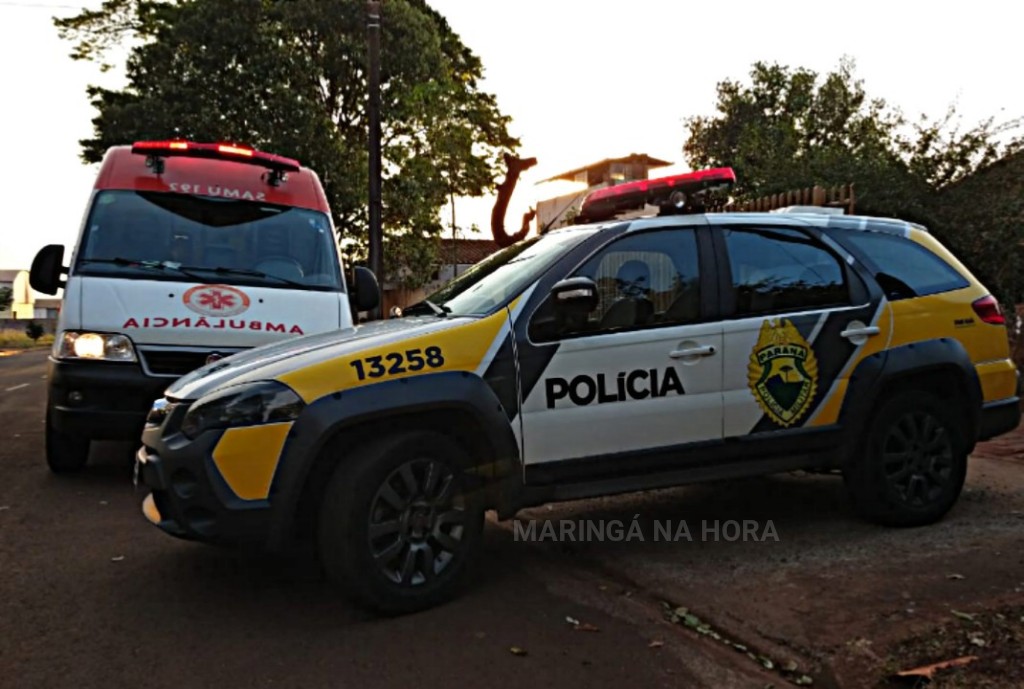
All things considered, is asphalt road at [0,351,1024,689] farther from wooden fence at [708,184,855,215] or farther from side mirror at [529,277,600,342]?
wooden fence at [708,184,855,215]

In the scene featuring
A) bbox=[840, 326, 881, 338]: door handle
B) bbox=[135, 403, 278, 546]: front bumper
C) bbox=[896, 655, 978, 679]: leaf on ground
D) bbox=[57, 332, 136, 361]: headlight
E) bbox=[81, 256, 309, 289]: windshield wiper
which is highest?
bbox=[81, 256, 309, 289]: windshield wiper

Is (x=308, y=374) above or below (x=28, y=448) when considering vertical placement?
above

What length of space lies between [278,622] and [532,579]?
49.2 inches

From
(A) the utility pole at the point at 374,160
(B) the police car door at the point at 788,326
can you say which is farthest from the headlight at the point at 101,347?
(A) the utility pole at the point at 374,160

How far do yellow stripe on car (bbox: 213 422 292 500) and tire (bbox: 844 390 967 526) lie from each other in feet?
10.3

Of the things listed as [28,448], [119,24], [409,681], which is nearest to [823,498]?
[409,681]

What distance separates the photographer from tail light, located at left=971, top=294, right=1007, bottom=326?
5430 mm

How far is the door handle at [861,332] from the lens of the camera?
5016 millimetres

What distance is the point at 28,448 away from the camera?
841cm

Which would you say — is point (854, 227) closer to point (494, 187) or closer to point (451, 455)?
point (451, 455)

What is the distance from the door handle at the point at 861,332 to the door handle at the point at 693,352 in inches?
33.9

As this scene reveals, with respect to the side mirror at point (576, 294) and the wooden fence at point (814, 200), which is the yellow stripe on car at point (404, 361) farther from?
the wooden fence at point (814, 200)

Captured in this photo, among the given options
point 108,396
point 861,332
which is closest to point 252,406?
point 108,396

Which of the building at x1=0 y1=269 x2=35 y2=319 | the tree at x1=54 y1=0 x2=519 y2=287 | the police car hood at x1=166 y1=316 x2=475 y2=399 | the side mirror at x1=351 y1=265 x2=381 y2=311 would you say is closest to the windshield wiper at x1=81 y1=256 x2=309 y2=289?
the side mirror at x1=351 y1=265 x2=381 y2=311
